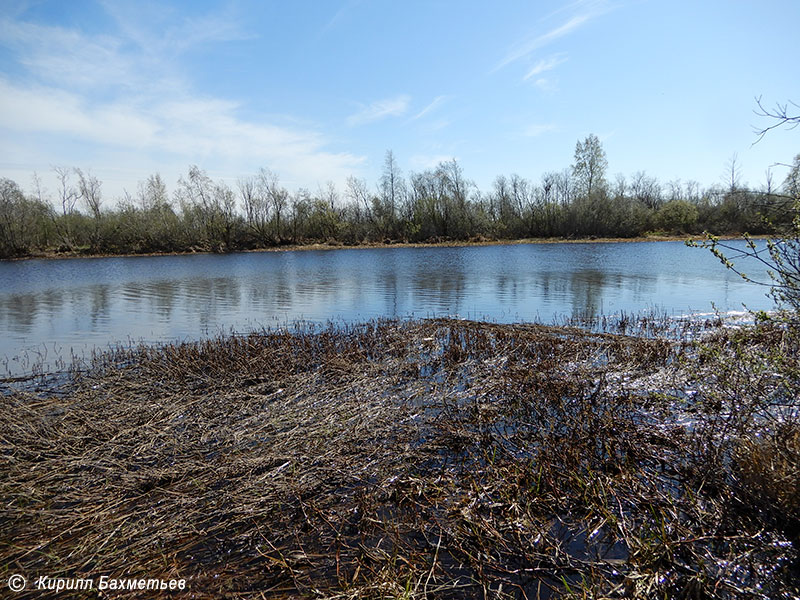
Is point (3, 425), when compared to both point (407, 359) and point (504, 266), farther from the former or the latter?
point (504, 266)

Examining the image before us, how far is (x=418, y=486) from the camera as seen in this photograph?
17.7ft

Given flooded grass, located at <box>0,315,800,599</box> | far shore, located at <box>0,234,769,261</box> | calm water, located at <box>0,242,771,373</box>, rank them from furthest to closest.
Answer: far shore, located at <box>0,234,769,261</box> < calm water, located at <box>0,242,771,373</box> < flooded grass, located at <box>0,315,800,599</box>

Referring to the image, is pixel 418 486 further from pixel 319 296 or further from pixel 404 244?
pixel 404 244

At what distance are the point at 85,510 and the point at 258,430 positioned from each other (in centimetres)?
240

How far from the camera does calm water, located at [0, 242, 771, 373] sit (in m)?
17.2

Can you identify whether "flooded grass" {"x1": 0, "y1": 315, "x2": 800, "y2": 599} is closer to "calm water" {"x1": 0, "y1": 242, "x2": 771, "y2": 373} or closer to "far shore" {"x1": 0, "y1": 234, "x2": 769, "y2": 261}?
"calm water" {"x1": 0, "y1": 242, "x2": 771, "y2": 373}

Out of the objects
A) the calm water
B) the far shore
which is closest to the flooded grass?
the calm water

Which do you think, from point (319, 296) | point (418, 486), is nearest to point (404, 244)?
point (319, 296)

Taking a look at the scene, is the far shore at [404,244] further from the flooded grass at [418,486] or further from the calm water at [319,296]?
the flooded grass at [418,486]

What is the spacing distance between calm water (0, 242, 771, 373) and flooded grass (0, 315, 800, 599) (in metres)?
8.51

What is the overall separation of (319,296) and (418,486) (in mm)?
20289

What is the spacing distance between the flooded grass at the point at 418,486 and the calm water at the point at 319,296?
8.51 m

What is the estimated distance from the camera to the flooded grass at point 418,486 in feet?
13.3

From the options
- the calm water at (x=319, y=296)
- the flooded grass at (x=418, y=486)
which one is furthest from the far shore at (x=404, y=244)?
the flooded grass at (x=418, y=486)
